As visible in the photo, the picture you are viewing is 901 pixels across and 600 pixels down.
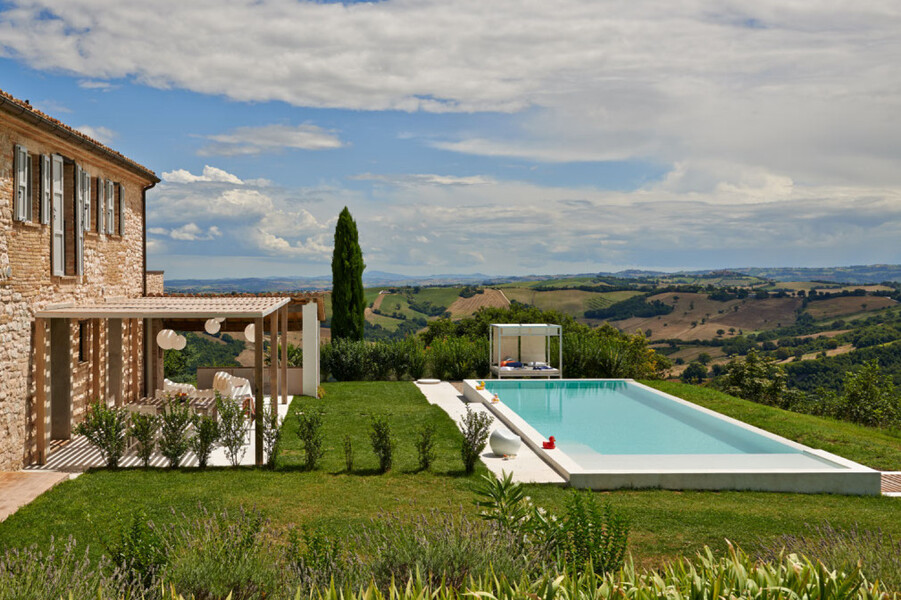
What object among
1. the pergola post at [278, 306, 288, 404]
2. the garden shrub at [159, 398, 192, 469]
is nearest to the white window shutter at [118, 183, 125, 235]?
the pergola post at [278, 306, 288, 404]

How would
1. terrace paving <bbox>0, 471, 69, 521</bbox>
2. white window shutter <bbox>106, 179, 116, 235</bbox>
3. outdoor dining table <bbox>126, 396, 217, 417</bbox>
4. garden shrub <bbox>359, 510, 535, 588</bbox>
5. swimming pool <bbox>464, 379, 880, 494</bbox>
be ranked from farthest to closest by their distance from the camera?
white window shutter <bbox>106, 179, 116, 235</bbox> < outdoor dining table <bbox>126, 396, 217, 417</bbox> < swimming pool <bbox>464, 379, 880, 494</bbox> < terrace paving <bbox>0, 471, 69, 521</bbox> < garden shrub <bbox>359, 510, 535, 588</bbox>

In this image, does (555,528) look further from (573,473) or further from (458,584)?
(573,473)

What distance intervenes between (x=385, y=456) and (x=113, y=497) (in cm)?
354

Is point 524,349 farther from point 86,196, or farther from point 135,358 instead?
point 86,196

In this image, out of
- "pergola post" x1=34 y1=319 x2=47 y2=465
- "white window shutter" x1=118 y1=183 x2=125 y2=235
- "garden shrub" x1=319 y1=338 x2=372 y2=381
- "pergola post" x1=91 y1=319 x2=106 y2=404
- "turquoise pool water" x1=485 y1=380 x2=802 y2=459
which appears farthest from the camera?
"garden shrub" x1=319 y1=338 x2=372 y2=381

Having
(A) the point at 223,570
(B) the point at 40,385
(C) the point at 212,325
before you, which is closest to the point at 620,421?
(C) the point at 212,325

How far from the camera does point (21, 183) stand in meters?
9.77

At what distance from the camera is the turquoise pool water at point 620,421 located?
13.0m

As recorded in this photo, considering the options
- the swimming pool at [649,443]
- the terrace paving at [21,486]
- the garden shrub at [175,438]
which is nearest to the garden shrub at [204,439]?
the garden shrub at [175,438]

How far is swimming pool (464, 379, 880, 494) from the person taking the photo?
9.58 m

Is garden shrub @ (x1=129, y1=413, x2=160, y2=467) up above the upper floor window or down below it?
below

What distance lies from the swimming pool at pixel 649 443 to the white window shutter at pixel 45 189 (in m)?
8.64

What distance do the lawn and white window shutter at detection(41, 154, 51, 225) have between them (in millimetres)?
4100

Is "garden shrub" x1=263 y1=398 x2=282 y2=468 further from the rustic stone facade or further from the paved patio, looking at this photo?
the rustic stone facade
